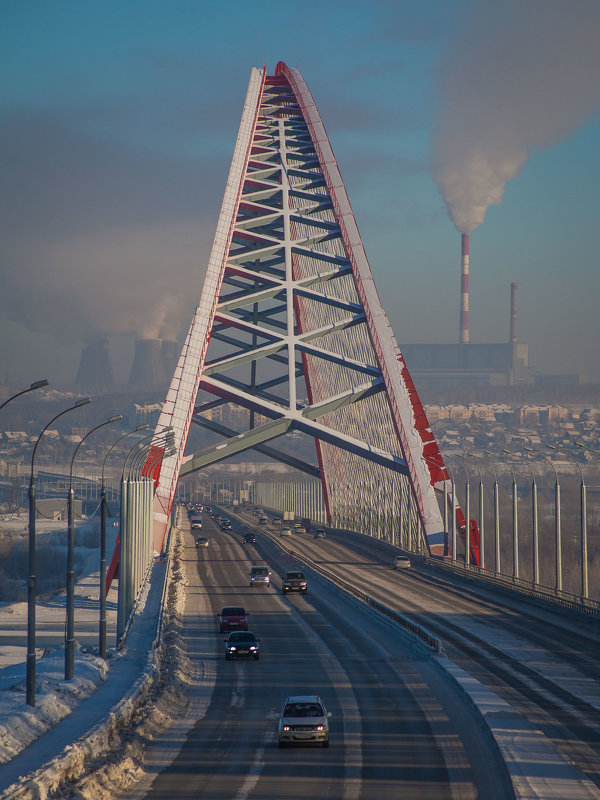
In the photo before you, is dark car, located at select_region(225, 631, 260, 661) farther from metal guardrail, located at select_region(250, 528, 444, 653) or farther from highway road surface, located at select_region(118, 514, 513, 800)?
metal guardrail, located at select_region(250, 528, 444, 653)

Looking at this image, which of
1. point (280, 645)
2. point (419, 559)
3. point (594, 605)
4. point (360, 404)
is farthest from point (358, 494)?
point (280, 645)

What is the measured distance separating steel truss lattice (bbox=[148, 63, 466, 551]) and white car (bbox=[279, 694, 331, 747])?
47947 mm

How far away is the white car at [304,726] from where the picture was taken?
2083cm

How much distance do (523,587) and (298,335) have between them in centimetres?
2888

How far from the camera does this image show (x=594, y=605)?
44.4m

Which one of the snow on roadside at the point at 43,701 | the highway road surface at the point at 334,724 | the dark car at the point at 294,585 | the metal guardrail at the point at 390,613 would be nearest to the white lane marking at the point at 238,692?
the highway road surface at the point at 334,724

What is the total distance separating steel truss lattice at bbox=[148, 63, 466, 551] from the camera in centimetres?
7044

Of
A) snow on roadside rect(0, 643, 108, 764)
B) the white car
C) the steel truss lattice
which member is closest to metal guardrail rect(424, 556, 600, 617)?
the steel truss lattice

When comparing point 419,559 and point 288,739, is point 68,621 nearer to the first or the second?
point 288,739

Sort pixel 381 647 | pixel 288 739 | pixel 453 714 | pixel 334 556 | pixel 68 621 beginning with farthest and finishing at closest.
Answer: pixel 334 556 < pixel 381 647 < pixel 68 621 < pixel 453 714 < pixel 288 739

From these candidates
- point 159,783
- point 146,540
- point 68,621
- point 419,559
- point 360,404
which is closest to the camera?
point 159,783

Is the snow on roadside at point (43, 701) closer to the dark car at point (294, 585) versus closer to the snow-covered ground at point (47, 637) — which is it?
the snow-covered ground at point (47, 637)

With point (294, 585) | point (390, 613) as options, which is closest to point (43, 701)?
point (390, 613)

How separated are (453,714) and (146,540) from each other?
44634 millimetres
